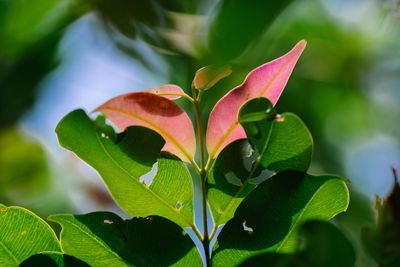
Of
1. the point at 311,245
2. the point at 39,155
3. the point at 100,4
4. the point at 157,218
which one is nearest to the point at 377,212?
the point at 311,245

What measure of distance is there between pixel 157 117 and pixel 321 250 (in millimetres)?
253

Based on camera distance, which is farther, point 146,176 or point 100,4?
point 100,4

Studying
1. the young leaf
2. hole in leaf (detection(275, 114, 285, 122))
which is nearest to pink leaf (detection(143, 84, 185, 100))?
the young leaf

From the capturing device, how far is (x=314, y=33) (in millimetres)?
1987

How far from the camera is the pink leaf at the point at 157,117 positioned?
0.50 metres

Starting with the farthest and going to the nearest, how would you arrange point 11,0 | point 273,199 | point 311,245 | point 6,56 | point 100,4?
1. point 6,56
2. point 11,0
3. point 100,4
4. point 273,199
5. point 311,245

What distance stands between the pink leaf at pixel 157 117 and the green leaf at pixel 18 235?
14cm

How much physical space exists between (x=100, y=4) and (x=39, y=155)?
1113 millimetres

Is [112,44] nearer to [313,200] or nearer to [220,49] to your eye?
[220,49]

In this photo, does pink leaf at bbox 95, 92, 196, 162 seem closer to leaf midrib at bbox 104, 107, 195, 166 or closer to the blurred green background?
leaf midrib at bbox 104, 107, 195, 166

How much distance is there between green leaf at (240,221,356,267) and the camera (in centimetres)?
33

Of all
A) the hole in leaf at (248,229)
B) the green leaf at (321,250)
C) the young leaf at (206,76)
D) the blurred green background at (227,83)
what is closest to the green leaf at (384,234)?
the green leaf at (321,250)

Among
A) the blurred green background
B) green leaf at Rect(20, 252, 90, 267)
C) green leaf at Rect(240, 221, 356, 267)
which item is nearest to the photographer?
green leaf at Rect(240, 221, 356, 267)

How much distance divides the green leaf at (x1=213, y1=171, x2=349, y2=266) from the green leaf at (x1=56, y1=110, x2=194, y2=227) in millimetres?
77
